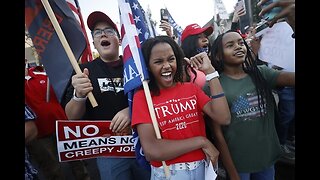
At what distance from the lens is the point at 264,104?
6.71ft

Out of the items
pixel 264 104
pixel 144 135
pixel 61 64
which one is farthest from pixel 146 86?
pixel 264 104

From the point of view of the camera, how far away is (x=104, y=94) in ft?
7.04

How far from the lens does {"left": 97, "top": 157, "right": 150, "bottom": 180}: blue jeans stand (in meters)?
2.20

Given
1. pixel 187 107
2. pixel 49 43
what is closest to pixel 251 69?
pixel 187 107

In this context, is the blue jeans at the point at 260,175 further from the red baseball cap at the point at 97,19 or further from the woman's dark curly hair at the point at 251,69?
the red baseball cap at the point at 97,19

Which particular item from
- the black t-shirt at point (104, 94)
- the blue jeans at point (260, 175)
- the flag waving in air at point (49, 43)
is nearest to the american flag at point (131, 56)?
the black t-shirt at point (104, 94)

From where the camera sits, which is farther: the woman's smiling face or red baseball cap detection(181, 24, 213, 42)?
red baseball cap detection(181, 24, 213, 42)

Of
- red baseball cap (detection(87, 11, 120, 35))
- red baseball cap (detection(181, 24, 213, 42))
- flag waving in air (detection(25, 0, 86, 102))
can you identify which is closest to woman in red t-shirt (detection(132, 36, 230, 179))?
red baseball cap (detection(87, 11, 120, 35))

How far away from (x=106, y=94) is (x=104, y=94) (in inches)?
0.6

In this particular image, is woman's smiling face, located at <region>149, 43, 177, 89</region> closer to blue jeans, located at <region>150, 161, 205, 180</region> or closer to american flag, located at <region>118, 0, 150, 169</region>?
american flag, located at <region>118, 0, 150, 169</region>

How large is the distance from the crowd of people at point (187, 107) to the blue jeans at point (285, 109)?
3 cm

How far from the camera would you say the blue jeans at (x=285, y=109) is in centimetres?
249

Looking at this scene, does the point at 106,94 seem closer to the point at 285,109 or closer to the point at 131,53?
the point at 131,53
